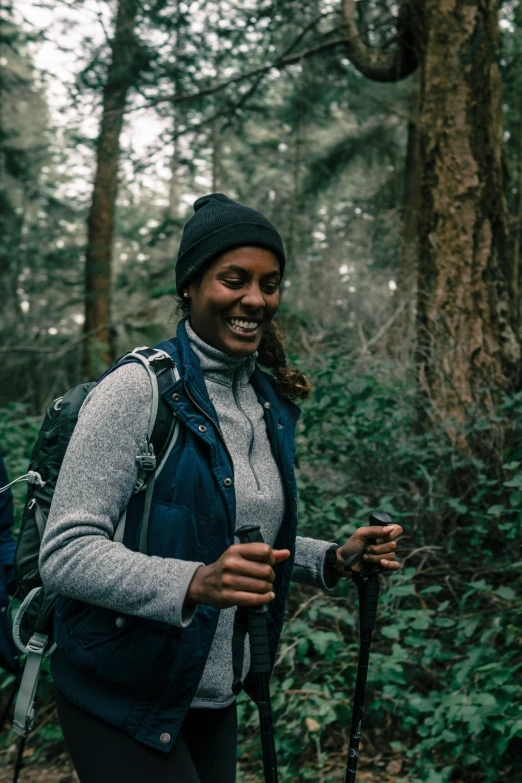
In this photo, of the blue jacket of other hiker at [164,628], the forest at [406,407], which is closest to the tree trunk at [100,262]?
the forest at [406,407]

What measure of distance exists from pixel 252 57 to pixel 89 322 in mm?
4911

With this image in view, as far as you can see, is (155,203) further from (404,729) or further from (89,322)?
(404,729)

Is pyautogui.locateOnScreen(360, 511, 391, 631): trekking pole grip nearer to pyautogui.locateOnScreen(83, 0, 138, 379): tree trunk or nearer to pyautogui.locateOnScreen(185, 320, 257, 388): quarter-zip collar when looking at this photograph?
pyautogui.locateOnScreen(185, 320, 257, 388): quarter-zip collar

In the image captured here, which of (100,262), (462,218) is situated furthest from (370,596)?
(100,262)

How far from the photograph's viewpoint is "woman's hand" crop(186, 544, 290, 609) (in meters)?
1.64

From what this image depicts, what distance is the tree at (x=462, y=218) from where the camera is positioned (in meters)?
5.83

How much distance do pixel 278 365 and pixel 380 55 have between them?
18.5 ft

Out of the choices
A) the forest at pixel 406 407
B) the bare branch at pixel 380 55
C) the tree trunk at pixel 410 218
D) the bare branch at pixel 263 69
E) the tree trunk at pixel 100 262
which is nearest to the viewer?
the forest at pixel 406 407

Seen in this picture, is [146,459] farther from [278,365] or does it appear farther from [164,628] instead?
[278,365]

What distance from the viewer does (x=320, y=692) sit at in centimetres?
443

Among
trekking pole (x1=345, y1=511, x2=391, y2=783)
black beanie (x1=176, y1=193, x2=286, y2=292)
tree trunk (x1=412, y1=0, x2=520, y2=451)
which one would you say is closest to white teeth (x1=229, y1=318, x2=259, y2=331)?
black beanie (x1=176, y1=193, x2=286, y2=292)

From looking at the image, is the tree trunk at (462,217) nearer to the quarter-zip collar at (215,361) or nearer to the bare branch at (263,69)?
the bare branch at (263,69)

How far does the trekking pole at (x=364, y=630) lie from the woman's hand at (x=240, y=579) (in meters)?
0.75

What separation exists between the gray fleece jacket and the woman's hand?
0.07m
